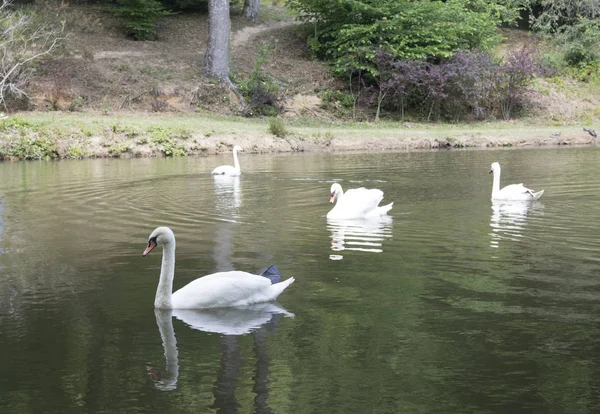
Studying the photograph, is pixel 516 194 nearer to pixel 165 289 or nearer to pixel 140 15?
pixel 165 289

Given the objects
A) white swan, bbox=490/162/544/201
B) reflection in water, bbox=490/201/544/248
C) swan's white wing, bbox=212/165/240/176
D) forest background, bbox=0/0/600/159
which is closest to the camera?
reflection in water, bbox=490/201/544/248

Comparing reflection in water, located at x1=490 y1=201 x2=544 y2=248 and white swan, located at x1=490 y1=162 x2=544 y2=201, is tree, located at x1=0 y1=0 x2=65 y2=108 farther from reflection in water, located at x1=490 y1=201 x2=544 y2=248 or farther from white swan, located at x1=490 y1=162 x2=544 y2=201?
reflection in water, located at x1=490 y1=201 x2=544 y2=248

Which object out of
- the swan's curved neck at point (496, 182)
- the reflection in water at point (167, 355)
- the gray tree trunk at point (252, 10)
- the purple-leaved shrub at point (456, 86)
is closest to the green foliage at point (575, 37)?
the purple-leaved shrub at point (456, 86)

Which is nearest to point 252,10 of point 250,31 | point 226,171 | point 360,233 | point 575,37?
point 250,31

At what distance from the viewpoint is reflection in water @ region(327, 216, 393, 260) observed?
483 inches

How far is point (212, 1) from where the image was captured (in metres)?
37.5

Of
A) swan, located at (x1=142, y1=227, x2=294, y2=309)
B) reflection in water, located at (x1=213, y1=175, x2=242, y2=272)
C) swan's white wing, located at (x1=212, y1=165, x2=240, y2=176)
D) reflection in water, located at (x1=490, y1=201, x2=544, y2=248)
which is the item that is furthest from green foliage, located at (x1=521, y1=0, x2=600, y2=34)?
swan, located at (x1=142, y1=227, x2=294, y2=309)

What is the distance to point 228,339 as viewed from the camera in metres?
7.91

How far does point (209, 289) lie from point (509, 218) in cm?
746

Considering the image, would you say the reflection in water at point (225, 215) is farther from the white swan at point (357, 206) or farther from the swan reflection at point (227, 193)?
the white swan at point (357, 206)

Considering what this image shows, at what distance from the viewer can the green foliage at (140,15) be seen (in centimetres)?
4275

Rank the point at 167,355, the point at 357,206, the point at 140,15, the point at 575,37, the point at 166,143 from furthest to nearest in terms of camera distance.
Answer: the point at 575,37
the point at 140,15
the point at 166,143
the point at 357,206
the point at 167,355

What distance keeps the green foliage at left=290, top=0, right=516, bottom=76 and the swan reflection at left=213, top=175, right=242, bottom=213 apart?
18739mm

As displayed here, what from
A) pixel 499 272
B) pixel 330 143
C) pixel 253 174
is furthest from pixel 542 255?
pixel 330 143
